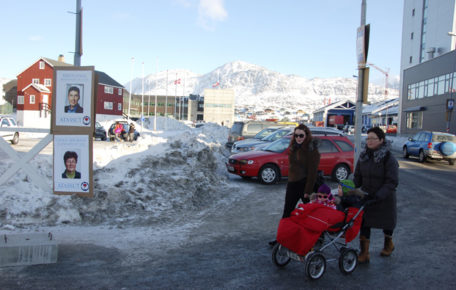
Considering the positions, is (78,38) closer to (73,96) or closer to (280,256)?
(73,96)

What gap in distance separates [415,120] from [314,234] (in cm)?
5266

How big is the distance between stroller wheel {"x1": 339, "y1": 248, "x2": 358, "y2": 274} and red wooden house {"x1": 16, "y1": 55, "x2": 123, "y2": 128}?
38754mm

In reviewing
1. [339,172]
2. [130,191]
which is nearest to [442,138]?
[339,172]

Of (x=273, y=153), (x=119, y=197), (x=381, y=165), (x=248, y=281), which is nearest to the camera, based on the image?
(x=248, y=281)

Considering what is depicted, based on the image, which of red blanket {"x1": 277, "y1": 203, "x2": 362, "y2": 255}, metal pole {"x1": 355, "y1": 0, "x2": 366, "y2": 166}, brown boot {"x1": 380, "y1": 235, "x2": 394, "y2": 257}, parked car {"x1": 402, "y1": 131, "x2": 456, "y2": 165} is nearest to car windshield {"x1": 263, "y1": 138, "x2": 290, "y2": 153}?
metal pole {"x1": 355, "y1": 0, "x2": 366, "y2": 166}

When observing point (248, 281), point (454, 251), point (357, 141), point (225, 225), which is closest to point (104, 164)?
point (225, 225)

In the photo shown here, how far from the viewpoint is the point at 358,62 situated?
9.39 metres

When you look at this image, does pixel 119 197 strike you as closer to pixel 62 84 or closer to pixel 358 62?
pixel 62 84

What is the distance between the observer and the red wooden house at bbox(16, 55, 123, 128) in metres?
45.9

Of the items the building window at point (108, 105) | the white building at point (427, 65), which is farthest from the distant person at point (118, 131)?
the building window at point (108, 105)

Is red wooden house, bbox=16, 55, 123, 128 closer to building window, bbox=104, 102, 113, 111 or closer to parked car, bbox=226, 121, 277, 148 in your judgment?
building window, bbox=104, 102, 113, 111

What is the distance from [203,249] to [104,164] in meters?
4.60

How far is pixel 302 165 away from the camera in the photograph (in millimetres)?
5371

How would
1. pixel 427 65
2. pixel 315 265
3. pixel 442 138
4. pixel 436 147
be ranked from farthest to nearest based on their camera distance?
pixel 427 65
pixel 442 138
pixel 436 147
pixel 315 265
